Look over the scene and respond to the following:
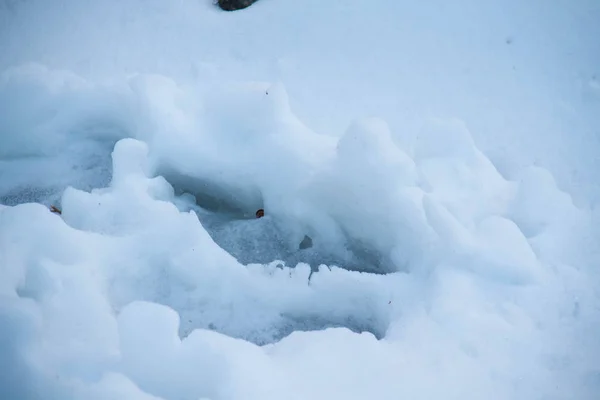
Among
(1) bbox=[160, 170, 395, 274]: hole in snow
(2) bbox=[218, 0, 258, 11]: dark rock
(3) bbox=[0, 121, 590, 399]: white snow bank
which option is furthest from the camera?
(2) bbox=[218, 0, 258, 11]: dark rock

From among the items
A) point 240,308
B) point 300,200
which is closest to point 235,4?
point 300,200

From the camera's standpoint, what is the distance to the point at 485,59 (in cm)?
295

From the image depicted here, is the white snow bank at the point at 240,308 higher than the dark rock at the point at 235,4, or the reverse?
the dark rock at the point at 235,4

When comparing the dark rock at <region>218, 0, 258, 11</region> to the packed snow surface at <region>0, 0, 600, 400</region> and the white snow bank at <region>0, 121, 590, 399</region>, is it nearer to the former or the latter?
the packed snow surface at <region>0, 0, 600, 400</region>

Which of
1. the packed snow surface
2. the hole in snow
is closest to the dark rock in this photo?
the packed snow surface

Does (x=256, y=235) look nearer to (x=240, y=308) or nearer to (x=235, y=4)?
(x=240, y=308)

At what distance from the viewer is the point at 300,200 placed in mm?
2238

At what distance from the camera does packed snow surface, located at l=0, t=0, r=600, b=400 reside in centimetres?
153

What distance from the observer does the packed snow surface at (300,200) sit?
5.03 ft

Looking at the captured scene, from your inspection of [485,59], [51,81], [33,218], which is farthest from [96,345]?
[485,59]

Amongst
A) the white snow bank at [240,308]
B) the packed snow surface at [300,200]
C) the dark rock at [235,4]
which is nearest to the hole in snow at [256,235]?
the packed snow surface at [300,200]

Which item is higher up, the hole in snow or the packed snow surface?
the packed snow surface

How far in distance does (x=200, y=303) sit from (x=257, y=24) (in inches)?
81.0

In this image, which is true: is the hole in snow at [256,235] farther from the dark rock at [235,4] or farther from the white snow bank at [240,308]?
the dark rock at [235,4]
